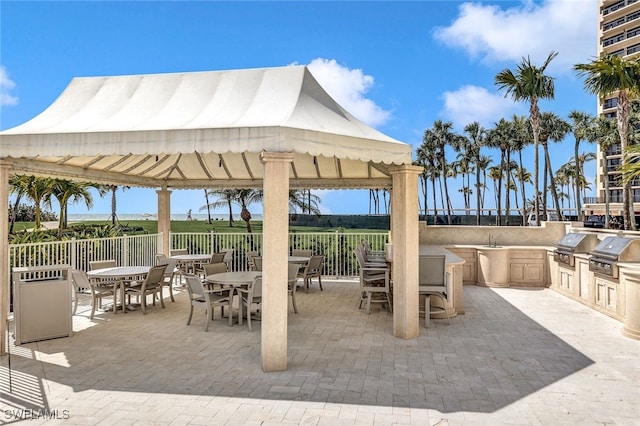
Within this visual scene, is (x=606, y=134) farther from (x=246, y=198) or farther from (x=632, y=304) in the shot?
(x=632, y=304)

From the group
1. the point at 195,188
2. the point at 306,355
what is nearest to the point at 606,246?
the point at 306,355

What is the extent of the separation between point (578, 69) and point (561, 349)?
14.3 meters

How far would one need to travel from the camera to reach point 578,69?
15664mm

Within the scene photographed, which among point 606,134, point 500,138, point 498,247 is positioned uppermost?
point 500,138

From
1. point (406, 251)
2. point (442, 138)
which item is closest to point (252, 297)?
point (406, 251)

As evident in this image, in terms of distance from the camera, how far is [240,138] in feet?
15.3

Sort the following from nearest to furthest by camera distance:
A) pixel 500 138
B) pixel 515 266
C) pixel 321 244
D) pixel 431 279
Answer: pixel 431 279 → pixel 515 266 → pixel 321 244 → pixel 500 138

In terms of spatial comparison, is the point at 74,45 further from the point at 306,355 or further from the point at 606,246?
the point at 606,246

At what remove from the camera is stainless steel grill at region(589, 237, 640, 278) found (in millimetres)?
6972

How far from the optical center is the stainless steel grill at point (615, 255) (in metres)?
6.97

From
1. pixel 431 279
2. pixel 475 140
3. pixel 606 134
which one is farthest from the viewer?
pixel 475 140

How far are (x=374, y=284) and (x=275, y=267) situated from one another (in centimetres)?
415

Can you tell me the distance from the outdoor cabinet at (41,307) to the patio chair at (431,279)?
550 cm

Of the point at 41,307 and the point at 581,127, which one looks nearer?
the point at 41,307
